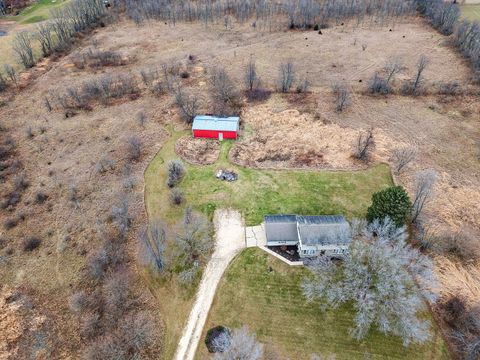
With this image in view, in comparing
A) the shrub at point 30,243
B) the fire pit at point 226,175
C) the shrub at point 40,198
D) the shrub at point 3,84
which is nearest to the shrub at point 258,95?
the fire pit at point 226,175

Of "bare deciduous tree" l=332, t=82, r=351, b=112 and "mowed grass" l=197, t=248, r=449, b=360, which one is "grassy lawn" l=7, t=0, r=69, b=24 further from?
"mowed grass" l=197, t=248, r=449, b=360

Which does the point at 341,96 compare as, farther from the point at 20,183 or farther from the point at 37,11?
the point at 37,11

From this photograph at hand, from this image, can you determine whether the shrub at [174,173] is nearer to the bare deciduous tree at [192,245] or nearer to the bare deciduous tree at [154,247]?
the bare deciduous tree at [154,247]

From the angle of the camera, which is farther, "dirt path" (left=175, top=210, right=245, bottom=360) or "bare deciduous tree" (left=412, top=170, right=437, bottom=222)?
"bare deciduous tree" (left=412, top=170, right=437, bottom=222)

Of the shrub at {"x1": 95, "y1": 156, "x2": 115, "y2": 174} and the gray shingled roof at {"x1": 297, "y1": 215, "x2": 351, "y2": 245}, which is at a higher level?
the gray shingled roof at {"x1": 297, "y1": 215, "x2": 351, "y2": 245}

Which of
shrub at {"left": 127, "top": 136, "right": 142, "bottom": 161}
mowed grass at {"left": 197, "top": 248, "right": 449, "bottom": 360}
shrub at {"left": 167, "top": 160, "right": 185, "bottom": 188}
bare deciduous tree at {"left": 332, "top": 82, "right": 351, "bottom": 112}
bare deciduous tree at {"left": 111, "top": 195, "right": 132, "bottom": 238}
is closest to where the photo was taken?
mowed grass at {"left": 197, "top": 248, "right": 449, "bottom": 360}

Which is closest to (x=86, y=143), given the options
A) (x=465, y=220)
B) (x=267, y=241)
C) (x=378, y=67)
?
(x=267, y=241)

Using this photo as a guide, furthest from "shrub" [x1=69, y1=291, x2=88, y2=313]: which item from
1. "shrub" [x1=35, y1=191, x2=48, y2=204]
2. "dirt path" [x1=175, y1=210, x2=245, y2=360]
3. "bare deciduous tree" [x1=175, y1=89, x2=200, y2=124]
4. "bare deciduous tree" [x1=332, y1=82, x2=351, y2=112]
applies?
"bare deciduous tree" [x1=332, y1=82, x2=351, y2=112]
